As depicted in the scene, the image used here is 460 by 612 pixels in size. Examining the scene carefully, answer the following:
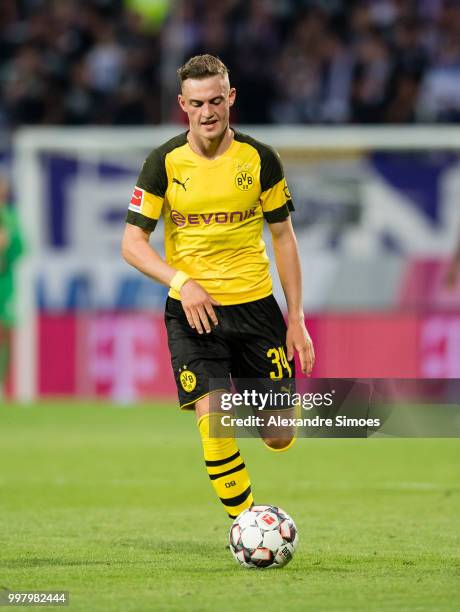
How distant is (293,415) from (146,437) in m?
6.04

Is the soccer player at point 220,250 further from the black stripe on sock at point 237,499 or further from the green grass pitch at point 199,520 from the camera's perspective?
the green grass pitch at point 199,520

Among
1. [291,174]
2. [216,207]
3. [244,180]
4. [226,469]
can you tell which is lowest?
[291,174]

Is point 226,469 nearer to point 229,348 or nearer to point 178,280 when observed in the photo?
point 229,348

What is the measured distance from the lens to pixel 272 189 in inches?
271

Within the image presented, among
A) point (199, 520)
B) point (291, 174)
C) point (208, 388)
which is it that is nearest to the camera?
point (208, 388)

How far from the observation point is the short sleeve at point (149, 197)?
6738 mm

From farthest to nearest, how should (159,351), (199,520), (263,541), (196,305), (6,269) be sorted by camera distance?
1. (6,269)
2. (159,351)
3. (199,520)
4. (196,305)
5. (263,541)

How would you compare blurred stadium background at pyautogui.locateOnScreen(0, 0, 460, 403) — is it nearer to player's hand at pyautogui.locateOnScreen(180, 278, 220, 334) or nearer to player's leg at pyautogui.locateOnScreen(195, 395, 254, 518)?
player's leg at pyautogui.locateOnScreen(195, 395, 254, 518)

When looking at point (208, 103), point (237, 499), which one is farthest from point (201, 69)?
point (237, 499)

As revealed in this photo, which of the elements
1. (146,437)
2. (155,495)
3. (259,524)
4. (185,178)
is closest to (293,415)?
(259,524)

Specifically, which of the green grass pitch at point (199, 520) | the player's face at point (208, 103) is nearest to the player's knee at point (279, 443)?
the green grass pitch at point (199, 520)

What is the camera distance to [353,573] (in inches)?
242

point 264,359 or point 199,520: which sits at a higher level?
point 264,359

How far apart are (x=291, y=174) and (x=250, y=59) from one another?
2.46 metres
